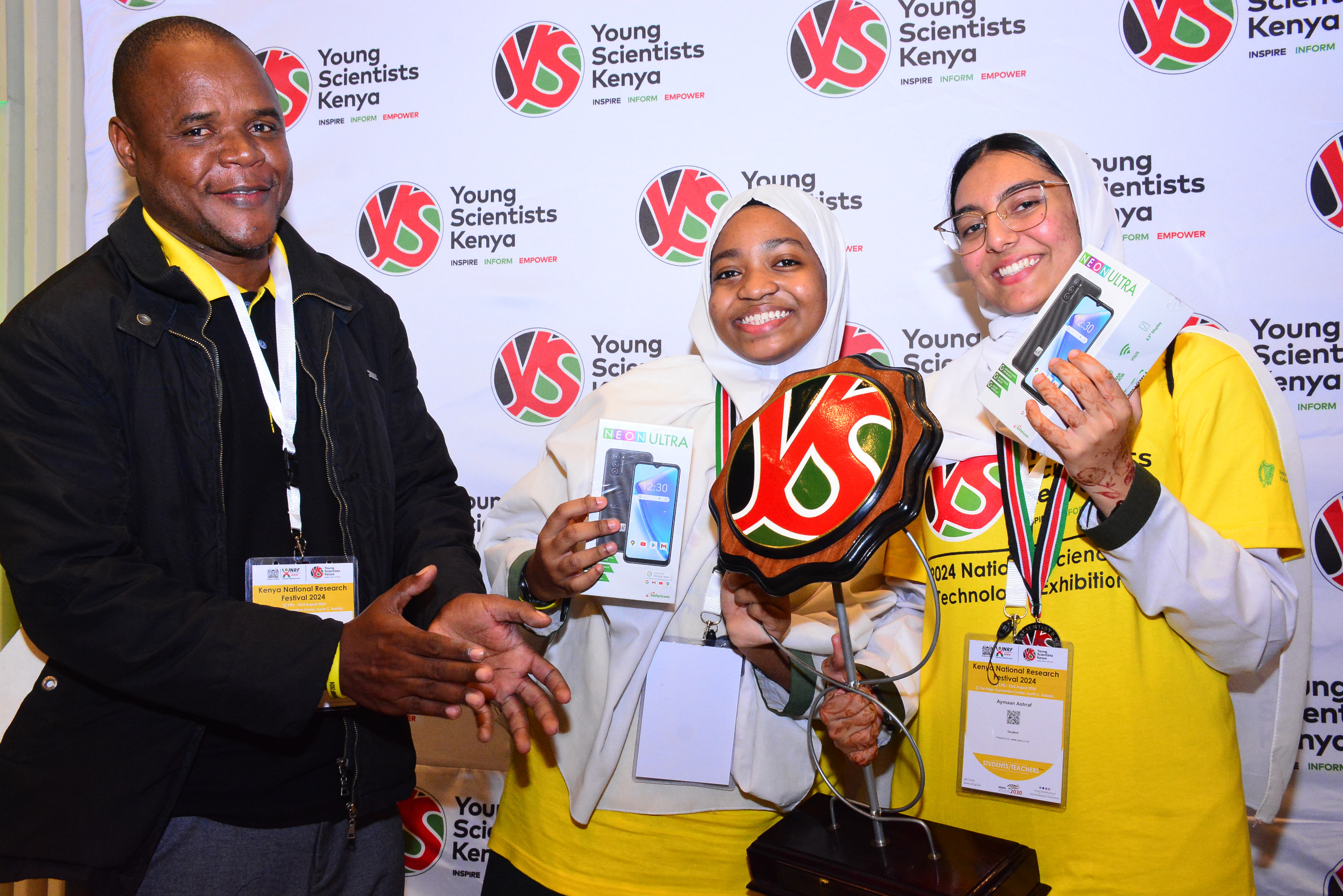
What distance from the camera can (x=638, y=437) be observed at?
5.31 ft

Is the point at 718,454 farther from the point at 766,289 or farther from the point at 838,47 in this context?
the point at 838,47

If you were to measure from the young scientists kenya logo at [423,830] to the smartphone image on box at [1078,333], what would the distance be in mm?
2331

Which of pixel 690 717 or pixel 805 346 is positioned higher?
pixel 805 346

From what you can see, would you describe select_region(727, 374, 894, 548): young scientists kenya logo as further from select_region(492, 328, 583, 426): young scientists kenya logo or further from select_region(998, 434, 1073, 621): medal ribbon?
select_region(492, 328, 583, 426): young scientists kenya logo

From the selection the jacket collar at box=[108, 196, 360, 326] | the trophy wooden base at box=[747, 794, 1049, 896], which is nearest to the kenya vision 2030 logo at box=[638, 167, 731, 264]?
the jacket collar at box=[108, 196, 360, 326]

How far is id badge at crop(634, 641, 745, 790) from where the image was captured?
1763 millimetres

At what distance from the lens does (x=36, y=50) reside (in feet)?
9.87

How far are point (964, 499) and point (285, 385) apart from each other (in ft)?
4.40

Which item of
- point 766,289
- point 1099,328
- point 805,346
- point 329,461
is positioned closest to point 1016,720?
point 1099,328

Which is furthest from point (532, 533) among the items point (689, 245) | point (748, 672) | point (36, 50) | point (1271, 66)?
point (36, 50)

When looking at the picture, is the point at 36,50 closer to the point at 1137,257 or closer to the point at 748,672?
the point at 748,672

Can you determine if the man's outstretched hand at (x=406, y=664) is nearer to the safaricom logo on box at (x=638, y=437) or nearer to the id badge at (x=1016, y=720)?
the safaricom logo on box at (x=638, y=437)

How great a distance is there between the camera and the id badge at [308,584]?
5.46 ft

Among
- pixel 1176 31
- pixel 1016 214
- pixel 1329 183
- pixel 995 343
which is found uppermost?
pixel 1176 31
